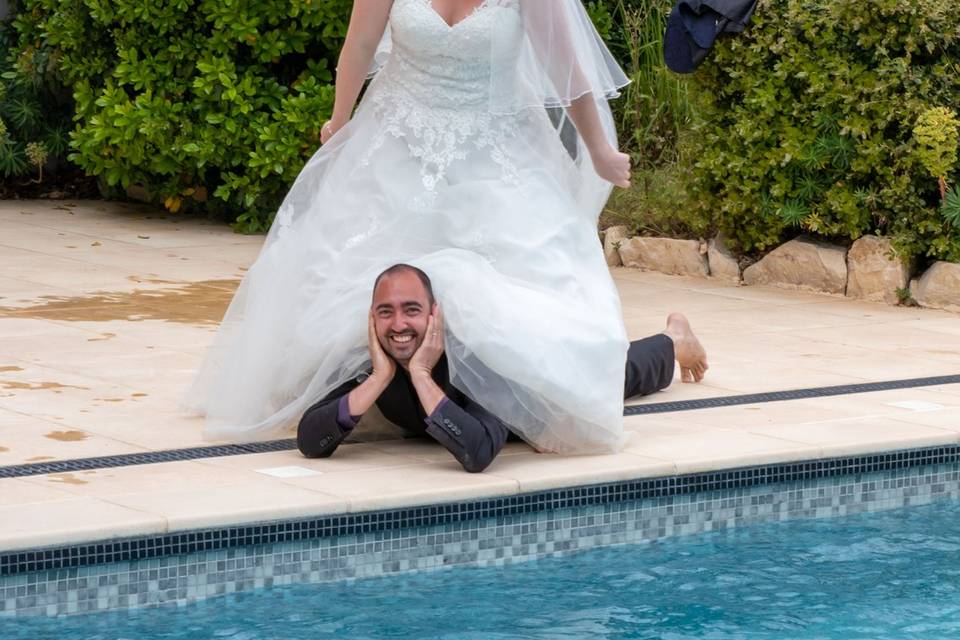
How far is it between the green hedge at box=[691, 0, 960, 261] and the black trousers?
2.66m

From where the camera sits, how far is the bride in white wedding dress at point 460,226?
5.10 m

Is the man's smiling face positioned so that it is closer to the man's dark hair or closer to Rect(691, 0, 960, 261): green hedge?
the man's dark hair

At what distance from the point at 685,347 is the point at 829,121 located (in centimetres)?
Answer: 281

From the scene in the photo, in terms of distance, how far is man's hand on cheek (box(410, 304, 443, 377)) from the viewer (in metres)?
4.91

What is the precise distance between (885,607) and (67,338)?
386 cm

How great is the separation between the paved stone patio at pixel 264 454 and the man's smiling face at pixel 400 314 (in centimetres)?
36

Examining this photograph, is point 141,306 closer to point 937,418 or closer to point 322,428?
point 322,428

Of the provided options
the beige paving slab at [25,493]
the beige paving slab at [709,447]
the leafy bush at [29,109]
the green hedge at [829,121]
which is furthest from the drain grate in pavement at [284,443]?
the leafy bush at [29,109]

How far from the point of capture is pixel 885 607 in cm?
461

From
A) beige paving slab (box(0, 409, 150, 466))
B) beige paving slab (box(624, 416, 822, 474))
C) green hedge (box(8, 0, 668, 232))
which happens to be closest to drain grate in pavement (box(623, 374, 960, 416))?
beige paving slab (box(624, 416, 822, 474))

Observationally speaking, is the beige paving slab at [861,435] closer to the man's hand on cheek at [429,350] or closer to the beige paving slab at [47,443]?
the man's hand on cheek at [429,350]

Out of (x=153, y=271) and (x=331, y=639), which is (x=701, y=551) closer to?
(x=331, y=639)

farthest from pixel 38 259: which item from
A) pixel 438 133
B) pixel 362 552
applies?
pixel 362 552

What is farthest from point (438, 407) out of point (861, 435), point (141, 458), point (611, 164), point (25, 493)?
point (861, 435)
